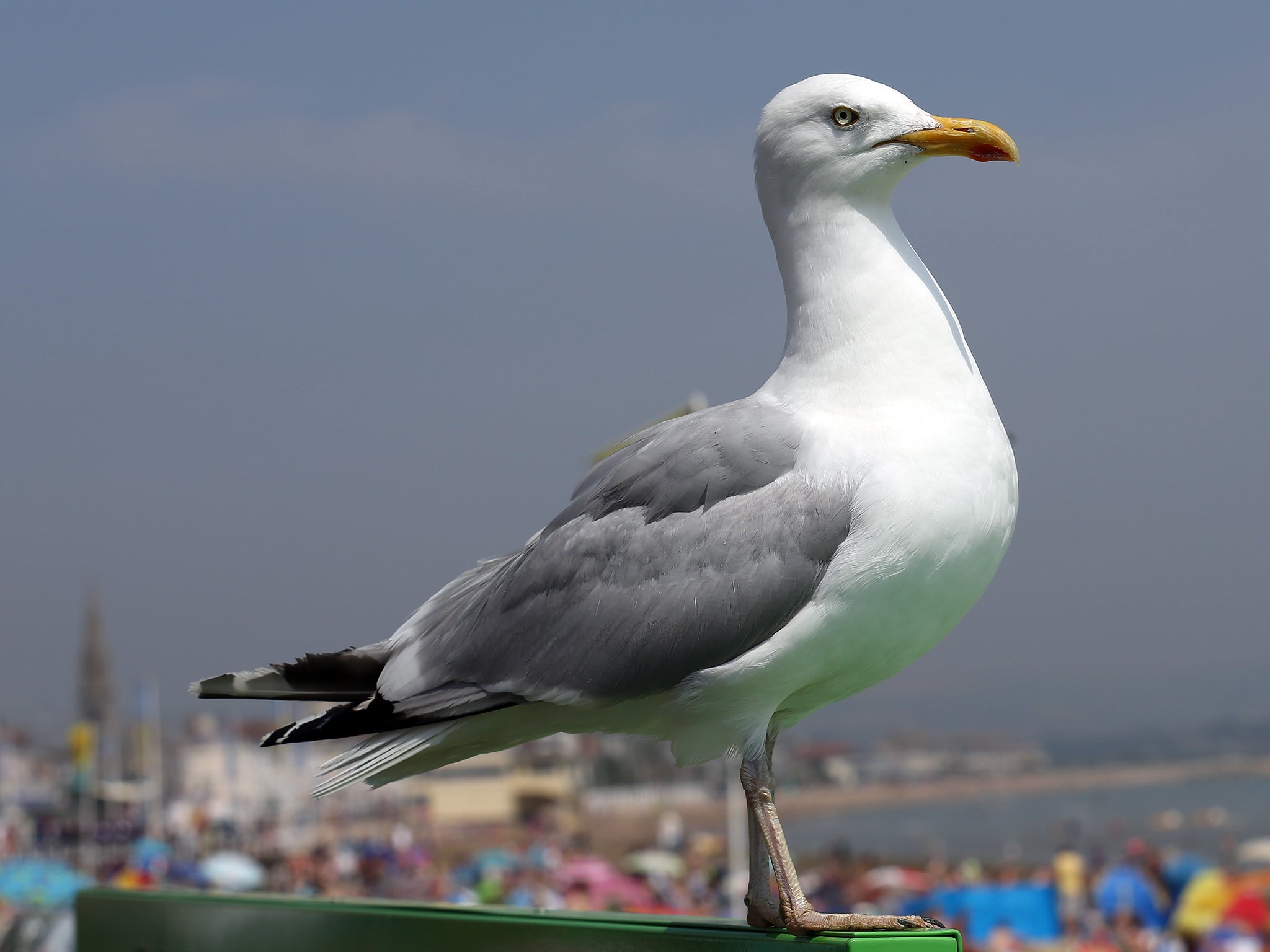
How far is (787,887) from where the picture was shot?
2.74 metres

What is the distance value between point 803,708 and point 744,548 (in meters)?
0.46

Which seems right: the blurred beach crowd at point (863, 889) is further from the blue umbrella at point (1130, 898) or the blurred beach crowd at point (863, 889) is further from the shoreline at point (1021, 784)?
the shoreline at point (1021, 784)

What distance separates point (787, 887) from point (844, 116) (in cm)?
167

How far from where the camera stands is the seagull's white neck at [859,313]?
9.59 ft

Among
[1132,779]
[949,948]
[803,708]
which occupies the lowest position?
[1132,779]

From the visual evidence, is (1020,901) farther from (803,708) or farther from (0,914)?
(803,708)

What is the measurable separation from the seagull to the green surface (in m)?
0.17

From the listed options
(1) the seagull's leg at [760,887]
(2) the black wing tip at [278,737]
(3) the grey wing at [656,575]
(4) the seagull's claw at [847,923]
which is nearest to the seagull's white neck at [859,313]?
(3) the grey wing at [656,575]

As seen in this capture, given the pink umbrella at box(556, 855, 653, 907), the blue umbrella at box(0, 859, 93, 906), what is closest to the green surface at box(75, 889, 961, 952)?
the pink umbrella at box(556, 855, 653, 907)

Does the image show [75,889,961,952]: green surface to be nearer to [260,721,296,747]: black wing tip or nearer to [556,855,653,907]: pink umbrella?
[260,721,296,747]: black wing tip

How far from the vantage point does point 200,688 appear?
3326mm

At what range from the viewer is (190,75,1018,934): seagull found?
108 inches

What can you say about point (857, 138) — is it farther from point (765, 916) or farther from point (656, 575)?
point (765, 916)

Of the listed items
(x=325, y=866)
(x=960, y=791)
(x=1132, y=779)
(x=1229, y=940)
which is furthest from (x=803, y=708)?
(x=1132, y=779)
